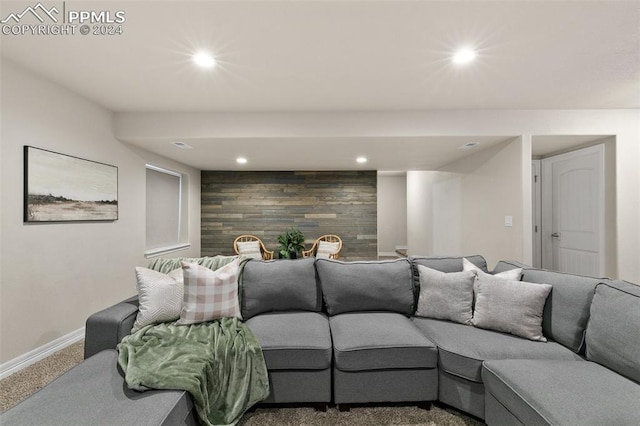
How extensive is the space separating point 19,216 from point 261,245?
3.62m

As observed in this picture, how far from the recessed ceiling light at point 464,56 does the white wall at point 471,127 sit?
109cm

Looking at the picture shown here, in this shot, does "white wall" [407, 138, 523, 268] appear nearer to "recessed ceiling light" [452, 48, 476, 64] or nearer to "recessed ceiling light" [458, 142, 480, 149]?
"recessed ceiling light" [458, 142, 480, 149]

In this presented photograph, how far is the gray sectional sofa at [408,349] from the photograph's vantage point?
1.28 m

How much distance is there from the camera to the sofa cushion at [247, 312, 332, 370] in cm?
174

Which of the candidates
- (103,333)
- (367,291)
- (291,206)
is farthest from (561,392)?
(291,206)

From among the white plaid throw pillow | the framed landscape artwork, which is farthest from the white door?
the framed landscape artwork

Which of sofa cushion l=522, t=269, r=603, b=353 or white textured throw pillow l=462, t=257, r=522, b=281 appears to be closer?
sofa cushion l=522, t=269, r=603, b=353

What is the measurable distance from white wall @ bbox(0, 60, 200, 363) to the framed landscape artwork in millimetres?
70

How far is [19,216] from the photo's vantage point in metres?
2.26

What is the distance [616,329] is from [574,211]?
3.10 m

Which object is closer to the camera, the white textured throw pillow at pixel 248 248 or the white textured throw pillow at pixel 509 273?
the white textured throw pillow at pixel 509 273

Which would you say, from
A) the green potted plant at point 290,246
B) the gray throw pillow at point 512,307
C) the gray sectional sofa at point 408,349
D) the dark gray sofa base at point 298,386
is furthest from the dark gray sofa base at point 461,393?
the green potted plant at point 290,246

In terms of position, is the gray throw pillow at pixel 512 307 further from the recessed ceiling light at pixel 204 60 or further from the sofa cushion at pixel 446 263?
the recessed ceiling light at pixel 204 60

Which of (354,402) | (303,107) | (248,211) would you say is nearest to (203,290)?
(354,402)
